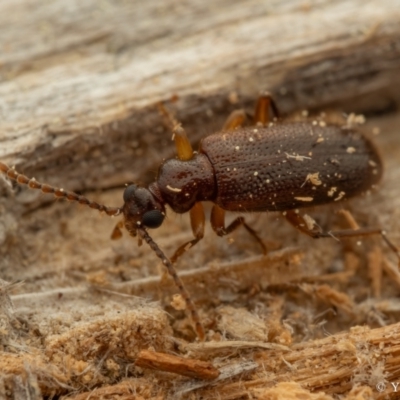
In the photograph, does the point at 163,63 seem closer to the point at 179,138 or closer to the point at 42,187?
the point at 179,138

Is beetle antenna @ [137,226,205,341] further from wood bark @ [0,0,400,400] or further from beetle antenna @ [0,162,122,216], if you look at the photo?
beetle antenna @ [0,162,122,216]

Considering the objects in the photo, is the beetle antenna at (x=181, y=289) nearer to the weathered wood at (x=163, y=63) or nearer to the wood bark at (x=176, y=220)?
the wood bark at (x=176, y=220)

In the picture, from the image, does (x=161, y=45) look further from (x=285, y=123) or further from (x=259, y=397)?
(x=259, y=397)

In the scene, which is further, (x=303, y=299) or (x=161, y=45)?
(x=161, y=45)

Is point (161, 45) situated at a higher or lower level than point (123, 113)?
higher

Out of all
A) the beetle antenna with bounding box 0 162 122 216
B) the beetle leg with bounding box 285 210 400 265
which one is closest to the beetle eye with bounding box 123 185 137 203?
the beetle antenna with bounding box 0 162 122 216

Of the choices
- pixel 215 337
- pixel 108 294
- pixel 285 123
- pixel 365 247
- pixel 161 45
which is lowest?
pixel 365 247

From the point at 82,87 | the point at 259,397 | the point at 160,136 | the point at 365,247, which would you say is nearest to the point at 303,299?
the point at 365,247
